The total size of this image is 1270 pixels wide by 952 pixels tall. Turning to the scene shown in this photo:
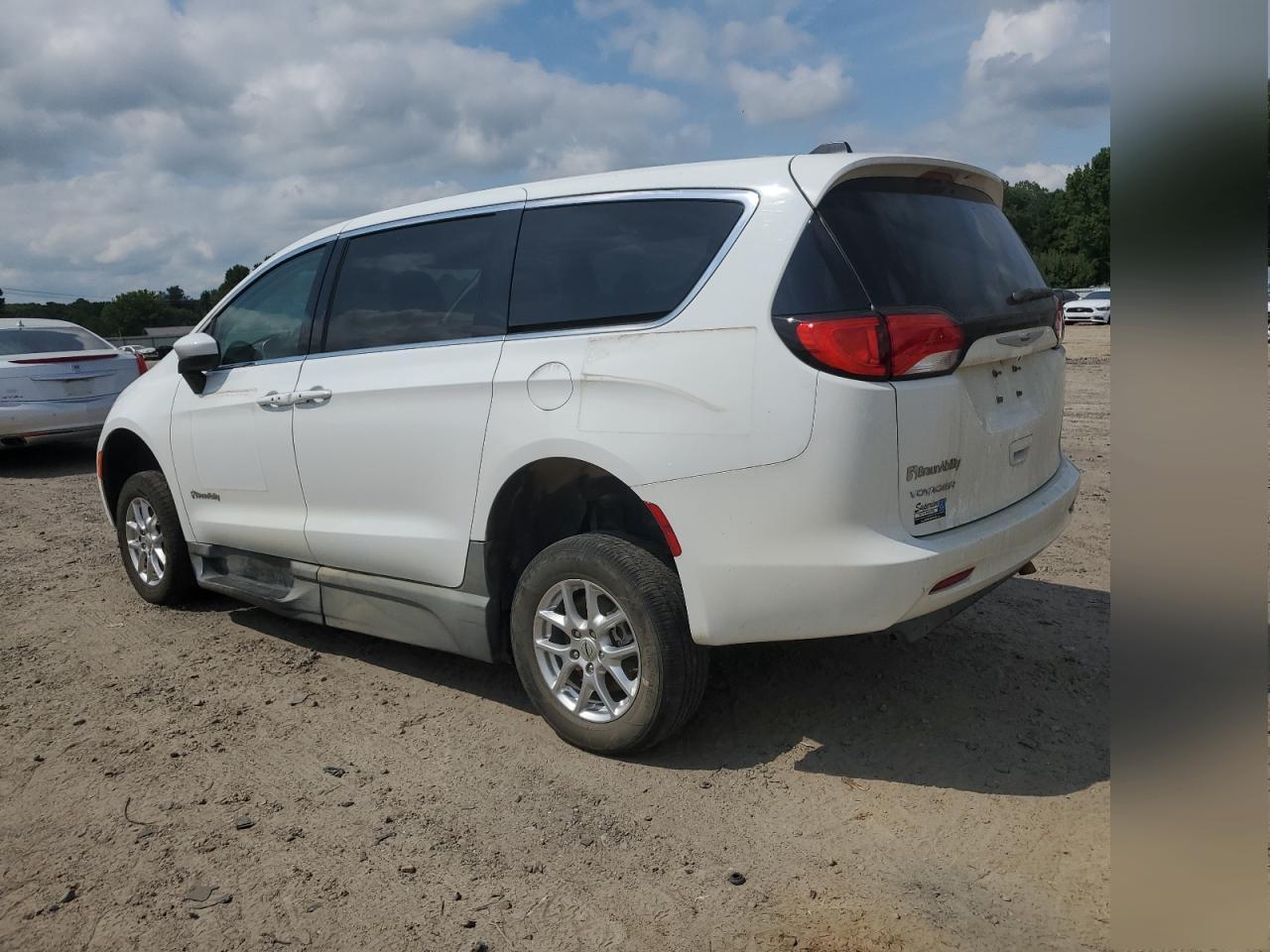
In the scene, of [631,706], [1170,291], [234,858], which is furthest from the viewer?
[631,706]

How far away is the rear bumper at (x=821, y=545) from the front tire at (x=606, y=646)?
0.15 m

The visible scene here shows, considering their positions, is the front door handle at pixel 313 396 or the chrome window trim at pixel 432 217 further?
the front door handle at pixel 313 396

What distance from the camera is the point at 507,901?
111 inches

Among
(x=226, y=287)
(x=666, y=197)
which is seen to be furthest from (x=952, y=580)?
(x=226, y=287)

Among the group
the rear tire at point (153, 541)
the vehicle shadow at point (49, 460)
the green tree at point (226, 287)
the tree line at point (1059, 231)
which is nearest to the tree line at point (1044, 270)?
the tree line at point (1059, 231)

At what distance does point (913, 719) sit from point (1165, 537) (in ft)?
9.86

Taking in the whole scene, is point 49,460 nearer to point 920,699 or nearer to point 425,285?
point 425,285

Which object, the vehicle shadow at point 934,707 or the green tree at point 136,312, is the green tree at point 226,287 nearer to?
the vehicle shadow at point 934,707

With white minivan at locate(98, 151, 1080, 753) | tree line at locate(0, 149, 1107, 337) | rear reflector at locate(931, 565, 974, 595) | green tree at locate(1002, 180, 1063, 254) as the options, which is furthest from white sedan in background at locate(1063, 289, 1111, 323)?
rear reflector at locate(931, 565, 974, 595)

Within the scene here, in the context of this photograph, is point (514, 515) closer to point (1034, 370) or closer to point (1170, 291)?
point (1034, 370)

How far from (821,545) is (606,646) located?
3.03 ft

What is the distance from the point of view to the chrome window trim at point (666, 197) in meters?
3.29

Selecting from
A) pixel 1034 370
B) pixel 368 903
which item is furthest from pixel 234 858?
pixel 1034 370

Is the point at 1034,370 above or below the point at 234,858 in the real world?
above
